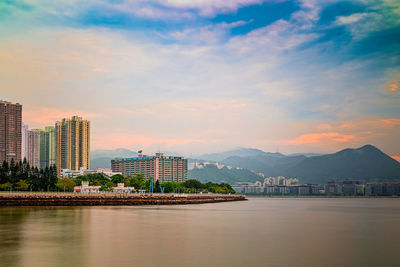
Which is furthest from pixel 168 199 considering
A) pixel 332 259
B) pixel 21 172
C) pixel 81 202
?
pixel 332 259

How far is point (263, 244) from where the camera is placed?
2877 centimetres

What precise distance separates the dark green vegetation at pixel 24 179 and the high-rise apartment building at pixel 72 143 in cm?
9503

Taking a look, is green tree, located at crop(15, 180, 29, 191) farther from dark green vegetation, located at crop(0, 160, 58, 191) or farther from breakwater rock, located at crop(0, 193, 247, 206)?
breakwater rock, located at crop(0, 193, 247, 206)

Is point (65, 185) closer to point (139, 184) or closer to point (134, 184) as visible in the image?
point (134, 184)

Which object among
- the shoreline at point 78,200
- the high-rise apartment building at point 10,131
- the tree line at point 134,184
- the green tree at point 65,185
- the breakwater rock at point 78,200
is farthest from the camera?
the high-rise apartment building at point 10,131

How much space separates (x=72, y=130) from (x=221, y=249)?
563 ft

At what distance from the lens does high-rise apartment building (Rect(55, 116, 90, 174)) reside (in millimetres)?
186375

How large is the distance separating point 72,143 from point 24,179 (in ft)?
347

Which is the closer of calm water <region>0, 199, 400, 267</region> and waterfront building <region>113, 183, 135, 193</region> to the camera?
calm water <region>0, 199, 400, 267</region>

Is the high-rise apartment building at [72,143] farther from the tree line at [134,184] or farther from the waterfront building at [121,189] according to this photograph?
the waterfront building at [121,189]

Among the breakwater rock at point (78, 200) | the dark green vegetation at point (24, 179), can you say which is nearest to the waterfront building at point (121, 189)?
the breakwater rock at point (78, 200)

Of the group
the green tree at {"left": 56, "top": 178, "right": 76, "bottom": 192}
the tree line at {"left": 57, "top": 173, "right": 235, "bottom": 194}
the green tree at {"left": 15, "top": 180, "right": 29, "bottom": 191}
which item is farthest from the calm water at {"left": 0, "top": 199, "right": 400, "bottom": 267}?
the tree line at {"left": 57, "top": 173, "right": 235, "bottom": 194}

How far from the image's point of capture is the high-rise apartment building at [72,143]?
186 m

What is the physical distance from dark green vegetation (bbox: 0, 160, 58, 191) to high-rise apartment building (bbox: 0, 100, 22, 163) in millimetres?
73349
